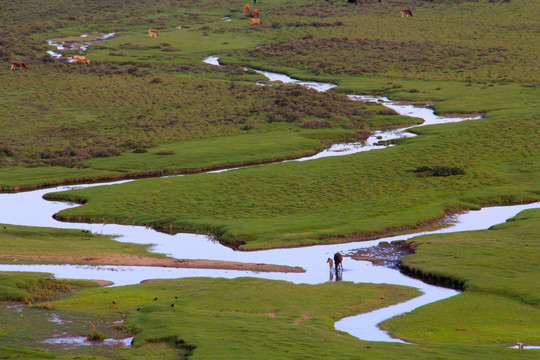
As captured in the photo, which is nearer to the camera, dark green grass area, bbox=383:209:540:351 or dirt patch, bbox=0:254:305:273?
dark green grass area, bbox=383:209:540:351

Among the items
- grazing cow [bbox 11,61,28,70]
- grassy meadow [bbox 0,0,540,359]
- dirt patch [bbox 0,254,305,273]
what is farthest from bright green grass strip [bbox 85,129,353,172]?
grazing cow [bbox 11,61,28,70]

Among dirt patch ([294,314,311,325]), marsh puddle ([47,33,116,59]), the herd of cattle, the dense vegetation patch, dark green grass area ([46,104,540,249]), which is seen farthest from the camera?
marsh puddle ([47,33,116,59])

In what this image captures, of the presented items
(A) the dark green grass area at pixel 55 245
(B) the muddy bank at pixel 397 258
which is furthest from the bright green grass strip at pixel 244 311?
(A) the dark green grass area at pixel 55 245

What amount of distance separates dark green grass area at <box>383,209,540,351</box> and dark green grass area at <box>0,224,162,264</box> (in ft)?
45.3

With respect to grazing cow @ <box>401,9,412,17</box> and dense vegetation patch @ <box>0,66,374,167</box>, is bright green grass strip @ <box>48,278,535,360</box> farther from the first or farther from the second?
grazing cow @ <box>401,9,412,17</box>

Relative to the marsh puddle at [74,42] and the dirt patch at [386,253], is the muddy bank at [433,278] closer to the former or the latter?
Answer: the dirt patch at [386,253]

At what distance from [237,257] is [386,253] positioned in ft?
23.6

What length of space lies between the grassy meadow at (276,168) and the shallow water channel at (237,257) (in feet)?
2.79

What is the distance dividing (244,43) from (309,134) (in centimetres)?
5693

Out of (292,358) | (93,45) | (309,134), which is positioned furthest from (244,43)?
(292,358)

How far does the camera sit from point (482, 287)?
94.4ft

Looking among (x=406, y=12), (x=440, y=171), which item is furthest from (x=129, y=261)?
(x=406, y=12)

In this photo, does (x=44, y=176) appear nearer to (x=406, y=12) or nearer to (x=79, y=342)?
(x=79, y=342)

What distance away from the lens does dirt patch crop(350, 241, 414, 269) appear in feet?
Answer: 110
